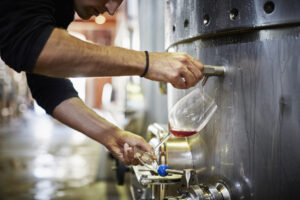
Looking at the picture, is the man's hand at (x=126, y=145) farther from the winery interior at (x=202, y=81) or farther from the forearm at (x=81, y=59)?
the forearm at (x=81, y=59)

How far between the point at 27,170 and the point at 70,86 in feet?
12.2

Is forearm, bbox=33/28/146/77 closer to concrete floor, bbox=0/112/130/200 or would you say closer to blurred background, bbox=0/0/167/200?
blurred background, bbox=0/0/167/200

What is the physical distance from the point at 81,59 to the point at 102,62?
6 centimetres

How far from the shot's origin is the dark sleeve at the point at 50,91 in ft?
4.44

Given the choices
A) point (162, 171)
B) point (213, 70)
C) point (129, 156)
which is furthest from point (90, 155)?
point (213, 70)

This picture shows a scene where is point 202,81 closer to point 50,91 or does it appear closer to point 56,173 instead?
point 50,91

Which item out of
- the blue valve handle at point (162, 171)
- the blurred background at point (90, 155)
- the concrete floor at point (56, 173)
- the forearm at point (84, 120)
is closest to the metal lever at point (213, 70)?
the blue valve handle at point (162, 171)

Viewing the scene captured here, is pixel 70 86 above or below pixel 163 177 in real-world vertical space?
above

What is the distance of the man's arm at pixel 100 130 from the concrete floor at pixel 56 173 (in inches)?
87.6

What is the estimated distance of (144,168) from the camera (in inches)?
48.2

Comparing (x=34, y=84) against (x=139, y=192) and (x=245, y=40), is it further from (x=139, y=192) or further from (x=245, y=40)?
(x=245, y=40)

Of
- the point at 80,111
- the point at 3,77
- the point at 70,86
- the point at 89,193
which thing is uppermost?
the point at 3,77

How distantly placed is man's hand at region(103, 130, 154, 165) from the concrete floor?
225cm

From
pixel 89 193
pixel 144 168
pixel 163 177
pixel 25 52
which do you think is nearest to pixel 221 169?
pixel 163 177
